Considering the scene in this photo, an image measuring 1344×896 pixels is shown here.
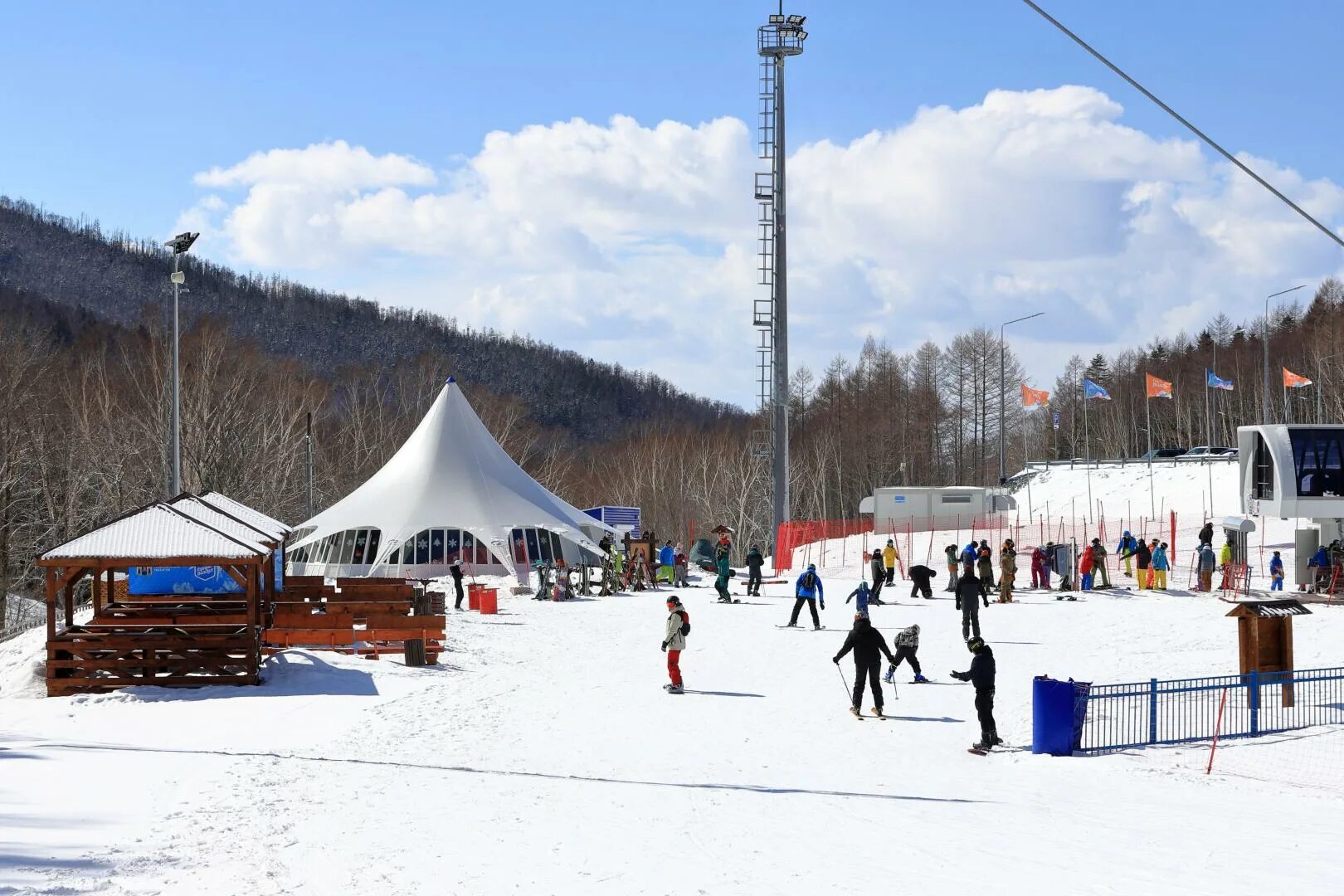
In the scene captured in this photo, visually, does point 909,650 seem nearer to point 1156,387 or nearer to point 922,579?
point 922,579

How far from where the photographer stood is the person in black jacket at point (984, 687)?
13.2m

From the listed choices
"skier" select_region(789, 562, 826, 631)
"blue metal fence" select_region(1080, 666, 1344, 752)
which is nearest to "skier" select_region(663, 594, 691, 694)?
"blue metal fence" select_region(1080, 666, 1344, 752)

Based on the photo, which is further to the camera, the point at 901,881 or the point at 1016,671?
the point at 1016,671

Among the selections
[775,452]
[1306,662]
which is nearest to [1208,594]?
[1306,662]

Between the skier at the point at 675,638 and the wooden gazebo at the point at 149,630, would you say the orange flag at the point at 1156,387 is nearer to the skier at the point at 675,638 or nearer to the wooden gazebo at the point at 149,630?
the skier at the point at 675,638

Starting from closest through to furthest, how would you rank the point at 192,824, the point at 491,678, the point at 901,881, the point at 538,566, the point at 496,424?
1. the point at 901,881
2. the point at 192,824
3. the point at 491,678
4. the point at 538,566
5. the point at 496,424

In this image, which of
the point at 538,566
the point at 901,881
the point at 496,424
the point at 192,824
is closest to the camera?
the point at 901,881

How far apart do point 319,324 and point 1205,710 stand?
575ft

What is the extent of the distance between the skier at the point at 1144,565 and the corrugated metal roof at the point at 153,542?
76.5ft

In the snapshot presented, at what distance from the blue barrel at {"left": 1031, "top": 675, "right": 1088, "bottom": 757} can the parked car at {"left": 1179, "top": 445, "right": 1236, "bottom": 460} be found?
2123 inches

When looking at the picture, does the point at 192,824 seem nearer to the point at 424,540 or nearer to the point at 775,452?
the point at 424,540

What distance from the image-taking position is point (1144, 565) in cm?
3247

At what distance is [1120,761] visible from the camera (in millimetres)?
13156

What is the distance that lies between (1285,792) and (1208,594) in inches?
843
